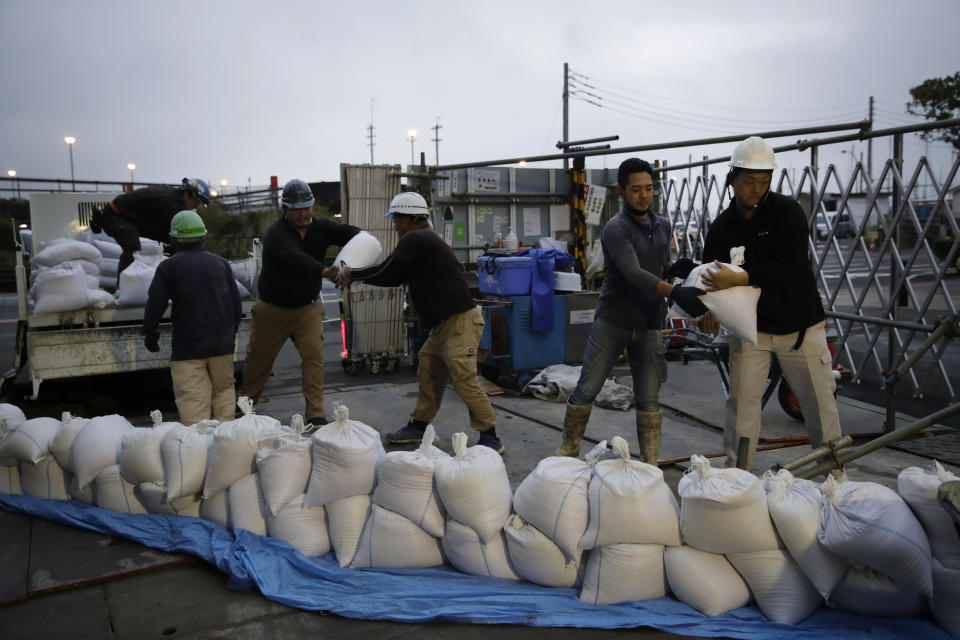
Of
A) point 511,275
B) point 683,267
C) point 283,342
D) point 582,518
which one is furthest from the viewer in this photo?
point 511,275

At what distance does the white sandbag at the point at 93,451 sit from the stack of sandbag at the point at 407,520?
1.52 meters

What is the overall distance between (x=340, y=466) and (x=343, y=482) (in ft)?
0.24

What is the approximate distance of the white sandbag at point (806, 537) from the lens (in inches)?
102

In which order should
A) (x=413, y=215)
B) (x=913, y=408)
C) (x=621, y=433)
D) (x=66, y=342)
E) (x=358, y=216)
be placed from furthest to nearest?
(x=358, y=216)
(x=913, y=408)
(x=66, y=342)
(x=621, y=433)
(x=413, y=215)

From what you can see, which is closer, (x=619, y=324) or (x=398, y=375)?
(x=619, y=324)

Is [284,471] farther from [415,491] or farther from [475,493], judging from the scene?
[475,493]

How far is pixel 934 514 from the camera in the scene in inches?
99.2

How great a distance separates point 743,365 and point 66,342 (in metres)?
5.26

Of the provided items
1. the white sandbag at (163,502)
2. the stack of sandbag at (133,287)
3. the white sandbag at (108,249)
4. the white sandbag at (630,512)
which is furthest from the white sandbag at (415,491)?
the white sandbag at (108,249)

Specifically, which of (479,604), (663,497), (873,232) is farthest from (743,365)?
(873,232)

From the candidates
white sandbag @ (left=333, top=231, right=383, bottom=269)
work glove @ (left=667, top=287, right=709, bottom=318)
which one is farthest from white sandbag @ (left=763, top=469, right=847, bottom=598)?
white sandbag @ (left=333, top=231, right=383, bottom=269)

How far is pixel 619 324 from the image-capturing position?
425 cm

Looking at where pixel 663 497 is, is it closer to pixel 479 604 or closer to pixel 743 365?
pixel 479 604

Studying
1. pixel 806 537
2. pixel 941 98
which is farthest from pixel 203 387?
pixel 941 98
